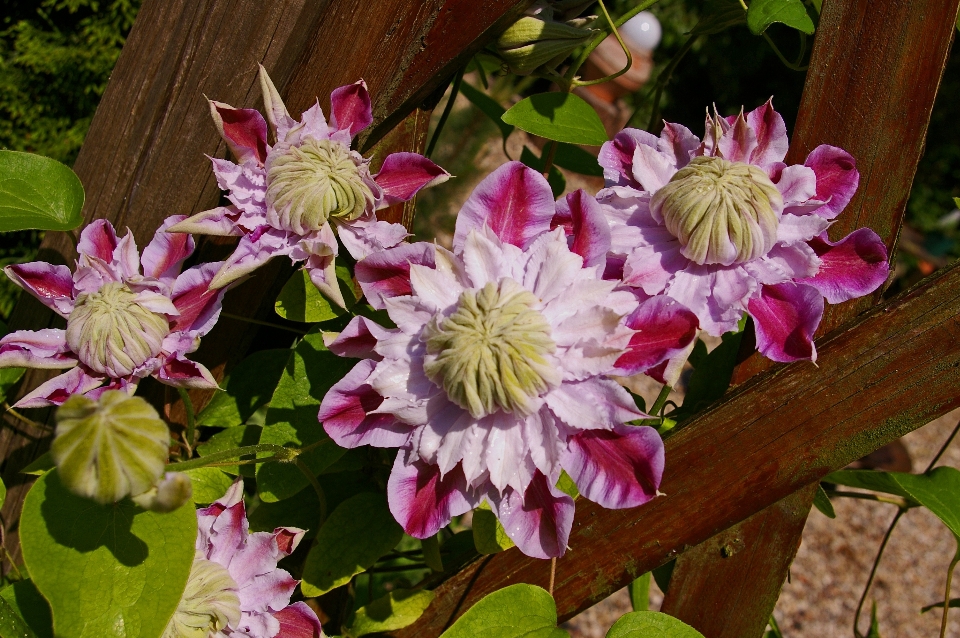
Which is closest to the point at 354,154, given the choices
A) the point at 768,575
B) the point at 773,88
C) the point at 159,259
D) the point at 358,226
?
the point at 358,226

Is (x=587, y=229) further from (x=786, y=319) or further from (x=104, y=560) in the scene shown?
(x=104, y=560)

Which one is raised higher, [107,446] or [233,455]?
[107,446]

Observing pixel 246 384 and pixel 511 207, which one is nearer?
pixel 511 207

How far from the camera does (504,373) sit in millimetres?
537

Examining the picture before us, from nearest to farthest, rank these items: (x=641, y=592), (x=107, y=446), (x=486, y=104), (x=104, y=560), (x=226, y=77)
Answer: (x=107, y=446) → (x=104, y=560) → (x=226, y=77) → (x=641, y=592) → (x=486, y=104)

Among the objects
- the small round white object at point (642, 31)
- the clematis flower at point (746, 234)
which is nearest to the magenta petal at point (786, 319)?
the clematis flower at point (746, 234)

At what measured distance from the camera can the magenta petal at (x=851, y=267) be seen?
64cm

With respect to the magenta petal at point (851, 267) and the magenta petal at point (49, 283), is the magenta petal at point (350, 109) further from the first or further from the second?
the magenta petal at point (851, 267)

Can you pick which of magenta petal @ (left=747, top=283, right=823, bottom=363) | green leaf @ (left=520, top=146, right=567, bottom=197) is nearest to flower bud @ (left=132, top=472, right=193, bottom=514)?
magenta petal @ (left=747, top=283, right=823, bottom=363)

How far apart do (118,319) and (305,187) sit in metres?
0.22

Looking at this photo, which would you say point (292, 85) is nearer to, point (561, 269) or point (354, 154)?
point (354, 154)

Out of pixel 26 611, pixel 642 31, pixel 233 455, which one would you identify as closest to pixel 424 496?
pixel 233 455

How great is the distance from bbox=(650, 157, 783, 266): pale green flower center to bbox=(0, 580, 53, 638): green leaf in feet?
2.21

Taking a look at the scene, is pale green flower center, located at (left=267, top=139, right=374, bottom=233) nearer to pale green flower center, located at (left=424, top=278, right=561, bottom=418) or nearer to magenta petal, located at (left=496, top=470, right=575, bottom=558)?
pale green flower center, located at (left=424, top=278, right=561, bottom=418)
